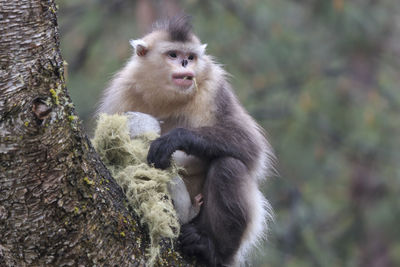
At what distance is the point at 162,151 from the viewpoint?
3.45 metres

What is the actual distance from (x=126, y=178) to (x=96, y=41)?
6610 millimetres

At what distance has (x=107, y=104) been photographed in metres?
4.45

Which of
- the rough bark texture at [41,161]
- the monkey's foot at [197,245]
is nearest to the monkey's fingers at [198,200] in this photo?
the monkey's foot at [197,245]

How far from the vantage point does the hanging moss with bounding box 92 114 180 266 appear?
298 cm

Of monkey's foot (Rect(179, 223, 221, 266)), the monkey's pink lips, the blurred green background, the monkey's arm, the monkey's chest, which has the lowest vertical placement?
the blurred green background

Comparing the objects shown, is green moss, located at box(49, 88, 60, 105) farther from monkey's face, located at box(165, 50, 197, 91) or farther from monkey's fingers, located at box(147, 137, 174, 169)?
monkey's face, located at box(165, 50, 197, 91)

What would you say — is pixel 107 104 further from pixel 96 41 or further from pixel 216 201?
pixel 96 41

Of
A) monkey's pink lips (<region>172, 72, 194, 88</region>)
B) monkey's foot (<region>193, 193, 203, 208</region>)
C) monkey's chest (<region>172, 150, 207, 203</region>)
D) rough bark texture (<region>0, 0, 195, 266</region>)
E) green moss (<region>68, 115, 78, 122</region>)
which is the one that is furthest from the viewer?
monkey's pink lips (<region>172, 72, 194, 88</region>)

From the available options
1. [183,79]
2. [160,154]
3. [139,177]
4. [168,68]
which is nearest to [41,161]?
[139,177]

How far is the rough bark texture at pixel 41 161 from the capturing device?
2.35 metres

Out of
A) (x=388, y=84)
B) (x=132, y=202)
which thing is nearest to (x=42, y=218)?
(x=132, y=202)

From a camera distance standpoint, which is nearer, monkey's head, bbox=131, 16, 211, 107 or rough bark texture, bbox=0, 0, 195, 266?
rough bark texture, bbox=0, 0, 195, 266

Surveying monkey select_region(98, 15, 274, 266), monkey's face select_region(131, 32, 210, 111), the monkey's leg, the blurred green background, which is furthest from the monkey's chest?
the blurred green background

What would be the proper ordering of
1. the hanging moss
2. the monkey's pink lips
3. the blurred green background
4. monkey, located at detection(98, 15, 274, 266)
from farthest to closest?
the blurred green background, the monkey's pink lips, monkey, located at detection(98, 15, 274, 266), the hanging moss
